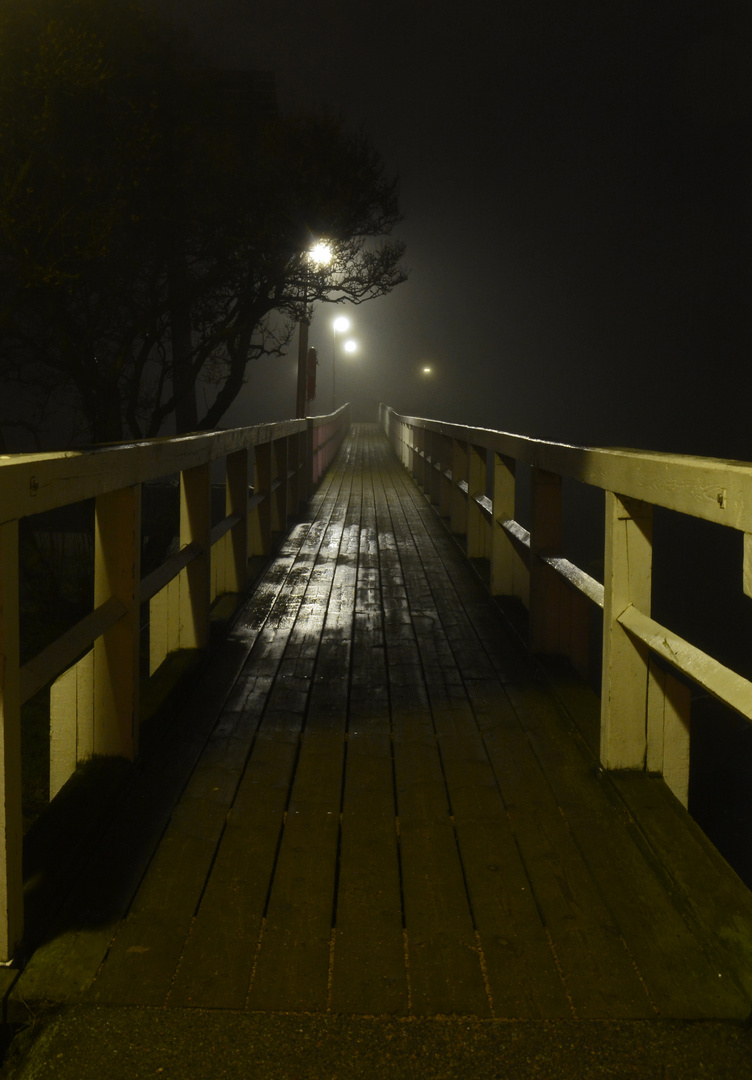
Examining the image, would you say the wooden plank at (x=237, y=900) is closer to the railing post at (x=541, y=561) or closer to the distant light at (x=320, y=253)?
the railing post at (x=541, y=561)

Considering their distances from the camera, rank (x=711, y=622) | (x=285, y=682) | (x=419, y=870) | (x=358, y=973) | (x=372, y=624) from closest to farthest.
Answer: (x=358, y=973)
(x=419, y=870)
(x=285, y=682)
(x=372, y=624)
(x=711, y=622)

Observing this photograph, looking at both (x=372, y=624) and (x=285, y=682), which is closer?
(x=285, y=682)

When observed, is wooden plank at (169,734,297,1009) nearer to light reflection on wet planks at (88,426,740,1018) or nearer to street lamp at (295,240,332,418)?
light reflection on wet planks at (88,426,740,1018)

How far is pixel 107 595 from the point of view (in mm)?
3170

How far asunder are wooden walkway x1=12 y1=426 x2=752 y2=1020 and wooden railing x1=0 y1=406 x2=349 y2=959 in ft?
0.87

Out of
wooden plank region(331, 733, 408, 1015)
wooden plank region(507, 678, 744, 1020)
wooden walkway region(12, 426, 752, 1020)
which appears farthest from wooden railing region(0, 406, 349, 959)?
wooden plank region(507, 678, 744, 1020)

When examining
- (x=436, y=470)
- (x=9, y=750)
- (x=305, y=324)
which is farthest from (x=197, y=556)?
(x=305, y=324)

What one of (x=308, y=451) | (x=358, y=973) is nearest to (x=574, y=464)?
(x=358, y=973)

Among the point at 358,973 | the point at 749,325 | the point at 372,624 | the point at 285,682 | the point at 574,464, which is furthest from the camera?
the point at 749,325

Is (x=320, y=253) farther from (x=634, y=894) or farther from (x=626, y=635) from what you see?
(x=634, y=894)

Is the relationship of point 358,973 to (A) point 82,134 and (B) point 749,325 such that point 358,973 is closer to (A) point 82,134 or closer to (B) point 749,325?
(A) point 82,134

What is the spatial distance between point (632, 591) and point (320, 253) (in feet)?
44.7

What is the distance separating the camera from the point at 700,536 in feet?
243

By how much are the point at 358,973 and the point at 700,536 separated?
76.2 m
